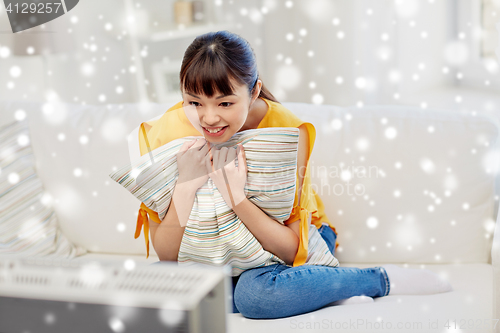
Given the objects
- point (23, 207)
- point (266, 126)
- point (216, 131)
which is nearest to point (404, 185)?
point (266, 126)

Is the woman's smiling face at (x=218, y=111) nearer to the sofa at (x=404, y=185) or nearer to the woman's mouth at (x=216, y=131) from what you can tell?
the woman's mouth at (x=216, y=131)

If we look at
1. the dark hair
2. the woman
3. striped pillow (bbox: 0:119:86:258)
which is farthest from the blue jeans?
striped pillow (bbox: 0:119:86:258)

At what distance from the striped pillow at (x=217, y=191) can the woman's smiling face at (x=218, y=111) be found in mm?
46

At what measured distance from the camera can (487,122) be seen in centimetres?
116

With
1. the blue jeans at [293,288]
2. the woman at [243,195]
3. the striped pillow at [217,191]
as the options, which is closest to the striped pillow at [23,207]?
the woman at [243,195]

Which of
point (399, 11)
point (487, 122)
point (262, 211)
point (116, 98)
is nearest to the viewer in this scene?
point (262, 211)

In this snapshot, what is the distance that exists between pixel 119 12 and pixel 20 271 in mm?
1811

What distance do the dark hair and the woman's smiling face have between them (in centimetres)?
1

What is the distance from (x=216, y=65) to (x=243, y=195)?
28 cm

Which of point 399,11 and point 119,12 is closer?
point 399,11

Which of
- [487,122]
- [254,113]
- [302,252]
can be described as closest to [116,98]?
[254,113]

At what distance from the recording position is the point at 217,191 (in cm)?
94

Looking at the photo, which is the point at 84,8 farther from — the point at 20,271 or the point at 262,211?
the point at 20,271

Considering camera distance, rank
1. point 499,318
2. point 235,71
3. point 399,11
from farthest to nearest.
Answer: point 399,11, point 235,71, point 499,318
